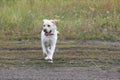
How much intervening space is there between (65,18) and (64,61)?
14.0 ft

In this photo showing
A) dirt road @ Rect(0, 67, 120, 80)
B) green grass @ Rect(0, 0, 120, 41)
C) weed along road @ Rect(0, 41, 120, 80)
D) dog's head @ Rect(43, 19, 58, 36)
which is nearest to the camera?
dirt road @ Rect(0, 67, 120, 80)

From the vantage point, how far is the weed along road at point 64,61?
26.8 feet

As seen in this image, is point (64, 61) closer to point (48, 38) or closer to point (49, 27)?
point (48, 38)

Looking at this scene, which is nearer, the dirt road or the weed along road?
the dirt road

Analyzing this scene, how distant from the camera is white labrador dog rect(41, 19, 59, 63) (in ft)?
29.9

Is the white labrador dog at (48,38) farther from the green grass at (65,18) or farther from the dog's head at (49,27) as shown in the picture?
the green grass at (65,18)

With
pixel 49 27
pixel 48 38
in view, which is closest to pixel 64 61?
pixel 48 38

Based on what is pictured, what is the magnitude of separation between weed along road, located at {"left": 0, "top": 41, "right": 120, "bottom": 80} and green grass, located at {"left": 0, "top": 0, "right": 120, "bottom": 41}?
70 cm

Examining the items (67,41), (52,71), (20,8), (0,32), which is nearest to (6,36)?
(0,32)

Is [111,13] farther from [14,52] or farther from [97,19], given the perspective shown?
[14,52]

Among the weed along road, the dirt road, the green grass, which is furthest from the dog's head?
the green grass

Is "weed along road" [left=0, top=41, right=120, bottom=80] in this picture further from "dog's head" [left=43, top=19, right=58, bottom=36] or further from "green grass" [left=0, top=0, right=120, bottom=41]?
"green grass" [left=0, top=0, right=120, bottom=41]

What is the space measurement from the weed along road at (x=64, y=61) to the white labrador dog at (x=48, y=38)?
0.17 metres

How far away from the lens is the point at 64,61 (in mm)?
9266
